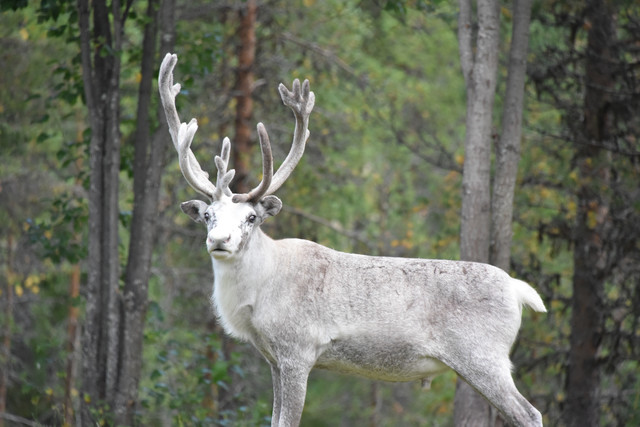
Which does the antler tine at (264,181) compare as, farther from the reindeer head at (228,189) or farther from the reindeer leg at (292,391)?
the reindeer leg at (292,391)

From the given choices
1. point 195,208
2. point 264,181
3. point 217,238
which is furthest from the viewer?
point 195,208

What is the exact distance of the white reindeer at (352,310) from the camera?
633 cm

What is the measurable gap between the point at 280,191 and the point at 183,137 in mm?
8110

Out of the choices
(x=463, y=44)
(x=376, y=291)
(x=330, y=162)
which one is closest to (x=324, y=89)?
(x=330, y=162)

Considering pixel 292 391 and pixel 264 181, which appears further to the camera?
pixel 264 181

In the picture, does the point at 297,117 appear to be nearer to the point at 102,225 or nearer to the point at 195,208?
the point at 195,208

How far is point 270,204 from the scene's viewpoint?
6516 mm

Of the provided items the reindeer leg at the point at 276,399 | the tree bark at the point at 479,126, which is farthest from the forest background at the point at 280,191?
the reindeer leg at the point at 276,399

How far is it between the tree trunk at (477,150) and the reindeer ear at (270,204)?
229 centimetres

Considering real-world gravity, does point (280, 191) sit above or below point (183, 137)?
below

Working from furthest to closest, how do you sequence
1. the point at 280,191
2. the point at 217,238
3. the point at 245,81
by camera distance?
the point at 280,191
the point at 245,81
the point at 217,238

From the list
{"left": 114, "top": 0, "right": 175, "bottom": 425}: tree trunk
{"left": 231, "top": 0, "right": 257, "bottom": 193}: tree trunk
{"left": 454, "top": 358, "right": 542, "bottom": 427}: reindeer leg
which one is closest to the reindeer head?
{"left": 454, "top": 358, "right": 542, "bottom": 427}: reindeer leg

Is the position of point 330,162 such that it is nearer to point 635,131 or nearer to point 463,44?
point 635,131

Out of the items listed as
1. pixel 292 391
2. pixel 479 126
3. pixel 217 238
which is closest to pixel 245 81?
pixel 479 126
